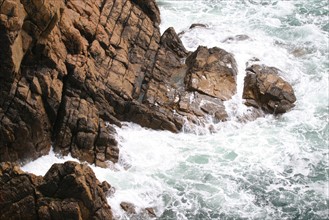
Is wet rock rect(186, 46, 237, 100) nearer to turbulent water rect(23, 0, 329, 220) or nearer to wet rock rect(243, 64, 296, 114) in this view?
turbulent water rect(23, 0, 329, 220)

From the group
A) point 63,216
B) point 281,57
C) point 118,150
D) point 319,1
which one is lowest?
point 63,216

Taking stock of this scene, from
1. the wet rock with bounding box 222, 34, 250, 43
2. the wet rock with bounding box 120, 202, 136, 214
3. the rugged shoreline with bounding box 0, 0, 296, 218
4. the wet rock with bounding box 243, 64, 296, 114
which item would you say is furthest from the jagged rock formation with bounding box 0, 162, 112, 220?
the wet rock with bounding box 222, 34, 250, 43

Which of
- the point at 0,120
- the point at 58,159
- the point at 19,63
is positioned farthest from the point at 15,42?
the point at 58,159

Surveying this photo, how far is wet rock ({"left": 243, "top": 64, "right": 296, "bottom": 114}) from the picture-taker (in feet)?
89.7

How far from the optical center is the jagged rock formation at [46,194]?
1783cm

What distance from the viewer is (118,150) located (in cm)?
2320

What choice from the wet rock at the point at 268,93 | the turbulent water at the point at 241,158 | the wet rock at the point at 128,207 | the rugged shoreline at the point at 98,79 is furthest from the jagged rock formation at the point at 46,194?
the wet rock at the point at 268,93

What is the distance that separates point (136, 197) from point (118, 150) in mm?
2812

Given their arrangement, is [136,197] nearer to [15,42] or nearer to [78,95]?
[78,95]

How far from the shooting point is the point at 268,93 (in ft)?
89.4

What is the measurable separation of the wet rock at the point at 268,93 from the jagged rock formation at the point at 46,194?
40.9 ft

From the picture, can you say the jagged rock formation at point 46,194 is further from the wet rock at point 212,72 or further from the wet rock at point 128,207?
the wet rock at point 212,72

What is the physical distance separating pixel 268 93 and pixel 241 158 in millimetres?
4677

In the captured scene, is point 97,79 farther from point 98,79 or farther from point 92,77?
point 92,77
